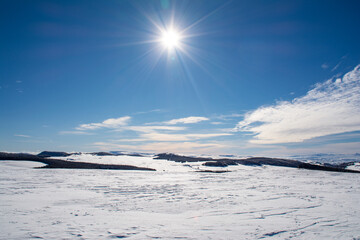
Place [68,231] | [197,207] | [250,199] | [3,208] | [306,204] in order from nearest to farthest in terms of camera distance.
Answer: [68,231], [3,208], [197,207], [306,204], [250,199]

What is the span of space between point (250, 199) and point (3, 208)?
944 cm

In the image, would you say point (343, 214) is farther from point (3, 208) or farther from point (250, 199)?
point (3, 208)

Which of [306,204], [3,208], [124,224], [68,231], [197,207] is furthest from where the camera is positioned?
[306,204]

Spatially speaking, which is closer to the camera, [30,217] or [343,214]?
[30,217]

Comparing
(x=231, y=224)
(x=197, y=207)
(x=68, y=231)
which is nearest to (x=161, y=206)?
(x=197, y=207)

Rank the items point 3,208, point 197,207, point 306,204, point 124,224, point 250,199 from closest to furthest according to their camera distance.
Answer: point 124,224, point 3,208, point 197,207, point 306,204, point 250,199

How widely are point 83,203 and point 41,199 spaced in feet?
6.18

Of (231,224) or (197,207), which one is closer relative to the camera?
(231,224)

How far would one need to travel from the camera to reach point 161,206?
7.72 m

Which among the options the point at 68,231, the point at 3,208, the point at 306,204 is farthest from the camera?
the point at 306,204

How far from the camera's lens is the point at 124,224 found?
221 inches

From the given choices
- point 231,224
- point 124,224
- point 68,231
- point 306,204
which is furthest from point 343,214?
point 68,231

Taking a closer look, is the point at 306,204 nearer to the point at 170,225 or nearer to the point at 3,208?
the point at 170,225

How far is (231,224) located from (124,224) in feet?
10.0
